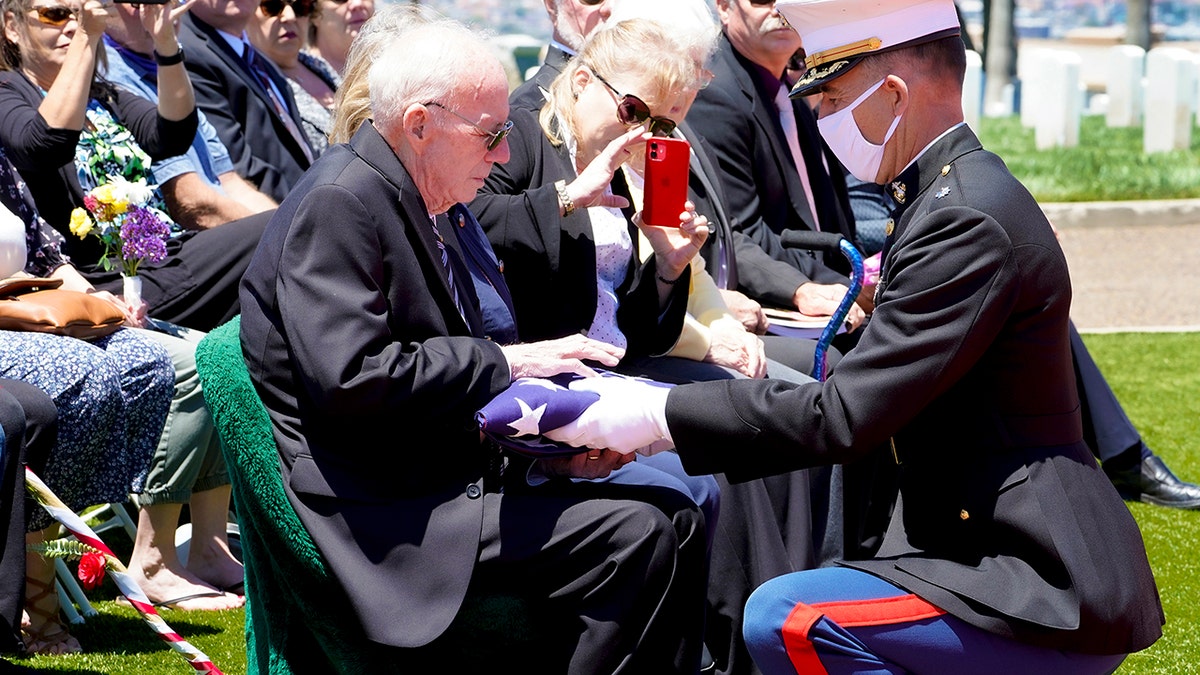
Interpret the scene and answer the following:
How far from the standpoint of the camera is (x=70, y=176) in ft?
15.2

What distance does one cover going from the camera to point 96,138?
4770mm

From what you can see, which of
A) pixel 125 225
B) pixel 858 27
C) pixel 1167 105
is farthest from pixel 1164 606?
pixel 1167 105

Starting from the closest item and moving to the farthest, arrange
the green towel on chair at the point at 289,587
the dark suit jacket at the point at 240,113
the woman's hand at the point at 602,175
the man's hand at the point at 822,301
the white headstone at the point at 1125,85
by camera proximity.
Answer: the green towel on chair at the point at 289,587
the woman's hand at the point at 602,175
the man's hand at the point at 822,301
the dark suit jacket at the point at 240,113
the white headstone at the point at 1125,85

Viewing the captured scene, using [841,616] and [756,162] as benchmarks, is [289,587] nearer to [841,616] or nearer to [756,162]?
[841,616]

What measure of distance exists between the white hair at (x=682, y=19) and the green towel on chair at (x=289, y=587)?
170 centimetres

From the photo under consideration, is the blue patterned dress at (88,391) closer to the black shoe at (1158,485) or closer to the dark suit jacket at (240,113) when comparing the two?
the dark suit jacket at (240,113)

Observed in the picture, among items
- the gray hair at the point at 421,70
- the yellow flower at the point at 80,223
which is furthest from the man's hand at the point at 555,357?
the yellow flower at the point at 80,223

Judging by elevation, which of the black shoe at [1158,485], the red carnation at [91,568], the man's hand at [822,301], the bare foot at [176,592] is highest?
the red carnation at [91,568]

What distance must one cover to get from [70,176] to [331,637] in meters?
2.38

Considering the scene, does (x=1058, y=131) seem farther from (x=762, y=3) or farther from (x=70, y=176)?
(x=70, y=176)

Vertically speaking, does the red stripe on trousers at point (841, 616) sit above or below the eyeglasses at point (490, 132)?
below

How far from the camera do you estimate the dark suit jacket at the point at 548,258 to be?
377cm

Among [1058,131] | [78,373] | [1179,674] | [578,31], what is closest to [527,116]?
[578,31]

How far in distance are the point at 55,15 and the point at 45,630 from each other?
1.99m
